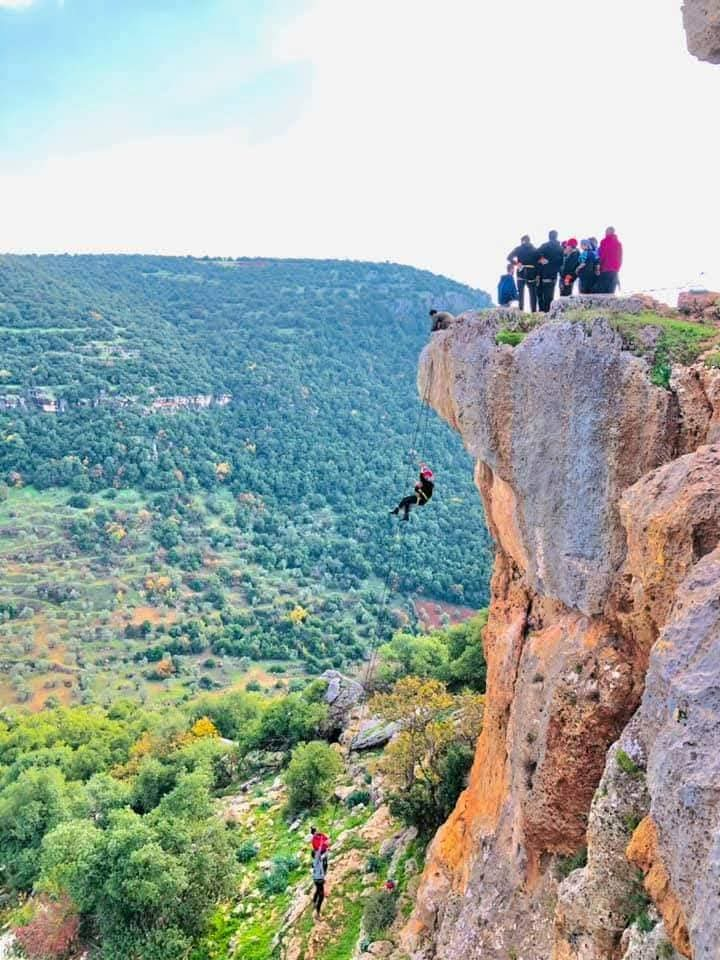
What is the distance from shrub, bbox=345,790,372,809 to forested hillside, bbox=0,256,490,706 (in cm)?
3789

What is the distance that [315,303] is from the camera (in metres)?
125

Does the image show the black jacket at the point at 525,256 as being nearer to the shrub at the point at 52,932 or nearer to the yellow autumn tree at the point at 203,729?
the shrub at the point at 52,932

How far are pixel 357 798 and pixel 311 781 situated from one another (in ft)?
6.00

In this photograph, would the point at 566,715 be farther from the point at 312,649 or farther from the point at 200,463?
the point at 200,463

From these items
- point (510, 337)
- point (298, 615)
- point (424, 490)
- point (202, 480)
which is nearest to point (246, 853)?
point (424, 490)

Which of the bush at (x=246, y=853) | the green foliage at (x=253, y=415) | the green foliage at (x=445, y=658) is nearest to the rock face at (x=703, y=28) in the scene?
the green foliage at (x=445, y=658)

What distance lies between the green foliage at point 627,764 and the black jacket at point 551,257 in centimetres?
880

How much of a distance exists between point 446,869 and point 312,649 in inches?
2045

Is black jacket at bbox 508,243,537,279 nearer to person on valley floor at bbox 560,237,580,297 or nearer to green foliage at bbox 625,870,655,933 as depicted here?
person on valley floor at bbox 560,237,580,297

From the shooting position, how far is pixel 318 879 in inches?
642

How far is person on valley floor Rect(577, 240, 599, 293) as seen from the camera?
13.1 meters

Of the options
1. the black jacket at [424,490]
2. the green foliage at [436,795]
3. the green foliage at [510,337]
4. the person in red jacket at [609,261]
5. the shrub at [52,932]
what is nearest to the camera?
the green foliage at [510,337]

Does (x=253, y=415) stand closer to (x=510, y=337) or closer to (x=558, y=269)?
(x=558, y=269)

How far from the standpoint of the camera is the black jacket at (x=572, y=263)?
13.2 m
